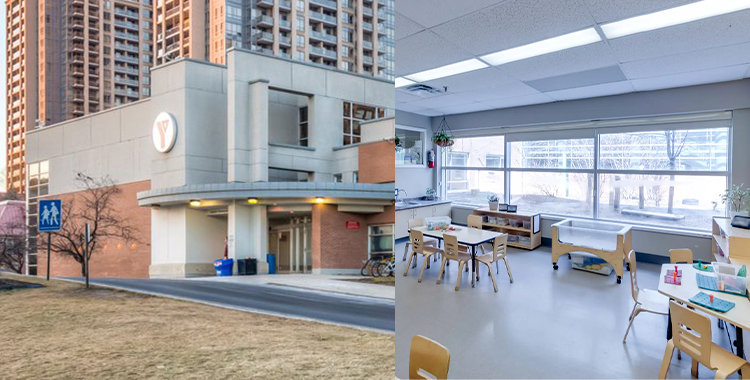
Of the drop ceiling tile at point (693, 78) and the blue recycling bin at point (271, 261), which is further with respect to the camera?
the drop ceiling tile at point (693, 78)

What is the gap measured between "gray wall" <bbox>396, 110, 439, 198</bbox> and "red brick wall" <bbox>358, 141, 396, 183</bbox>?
653cm

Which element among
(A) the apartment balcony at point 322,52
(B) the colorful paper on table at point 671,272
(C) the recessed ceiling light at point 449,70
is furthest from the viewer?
(C) the recessed ceiling light at point 449,70

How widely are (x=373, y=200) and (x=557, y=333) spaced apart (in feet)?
9.25

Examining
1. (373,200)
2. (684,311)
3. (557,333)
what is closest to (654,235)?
(557,333)

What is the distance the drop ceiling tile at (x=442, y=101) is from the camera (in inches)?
260

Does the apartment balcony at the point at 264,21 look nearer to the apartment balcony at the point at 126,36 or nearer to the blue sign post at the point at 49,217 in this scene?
the apartment balcony at the point at 126,36

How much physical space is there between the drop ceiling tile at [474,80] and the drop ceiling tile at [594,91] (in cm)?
129

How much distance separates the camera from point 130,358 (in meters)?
1.16

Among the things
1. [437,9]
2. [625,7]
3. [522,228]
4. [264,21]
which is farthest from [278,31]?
[522,228]

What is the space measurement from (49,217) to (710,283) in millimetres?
4113

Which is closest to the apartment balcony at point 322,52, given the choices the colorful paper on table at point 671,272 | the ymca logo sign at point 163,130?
the ymca logo sign at point 163,130

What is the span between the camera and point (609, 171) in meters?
6.86

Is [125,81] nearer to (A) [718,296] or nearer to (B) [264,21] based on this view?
(B) [264,21]

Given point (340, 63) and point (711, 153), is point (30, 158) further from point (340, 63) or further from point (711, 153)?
point (711, 153)
